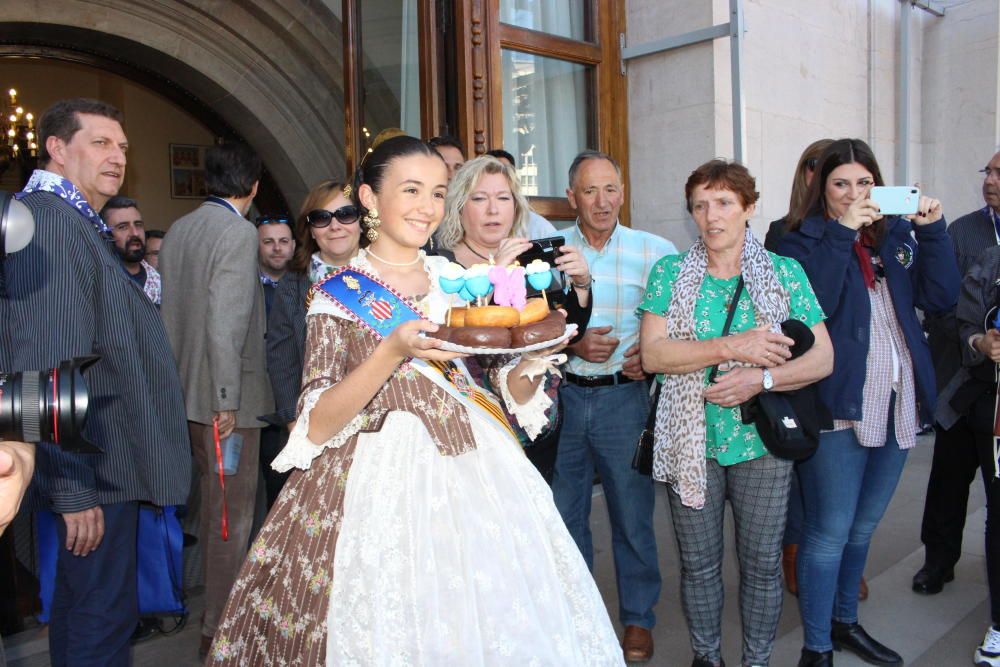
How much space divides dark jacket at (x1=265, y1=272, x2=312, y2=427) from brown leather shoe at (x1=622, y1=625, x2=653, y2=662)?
5.85 feet

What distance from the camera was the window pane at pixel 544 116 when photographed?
5.33 metres

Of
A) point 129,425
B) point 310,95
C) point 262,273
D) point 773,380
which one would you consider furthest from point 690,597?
point 310,95

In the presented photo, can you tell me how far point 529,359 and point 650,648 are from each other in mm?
1952

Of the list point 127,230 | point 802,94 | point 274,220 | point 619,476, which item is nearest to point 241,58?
point 127,230

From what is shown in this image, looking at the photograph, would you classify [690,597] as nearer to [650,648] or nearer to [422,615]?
[650,648]

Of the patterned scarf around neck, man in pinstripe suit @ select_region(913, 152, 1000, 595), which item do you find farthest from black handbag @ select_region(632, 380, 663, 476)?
man in pinstripe suit @ select_region(913, 152, 1000, 595)

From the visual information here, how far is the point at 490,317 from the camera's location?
2.07 m

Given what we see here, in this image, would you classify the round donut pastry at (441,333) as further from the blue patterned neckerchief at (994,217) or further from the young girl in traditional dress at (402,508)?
the blue patterned neckerchief at (994,217)

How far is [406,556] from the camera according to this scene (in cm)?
198

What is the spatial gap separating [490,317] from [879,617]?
300cm

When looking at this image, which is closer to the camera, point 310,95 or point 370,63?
point 370,63

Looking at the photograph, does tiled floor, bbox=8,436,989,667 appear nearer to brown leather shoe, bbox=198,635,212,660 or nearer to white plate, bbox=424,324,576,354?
brown leather shoe, bbox=198,635,212,660

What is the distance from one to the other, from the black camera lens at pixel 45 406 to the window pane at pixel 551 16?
13.7 feet

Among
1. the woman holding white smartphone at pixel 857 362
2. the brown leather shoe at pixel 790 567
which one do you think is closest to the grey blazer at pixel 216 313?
the woman holding white smartphone at pixel 857 362
